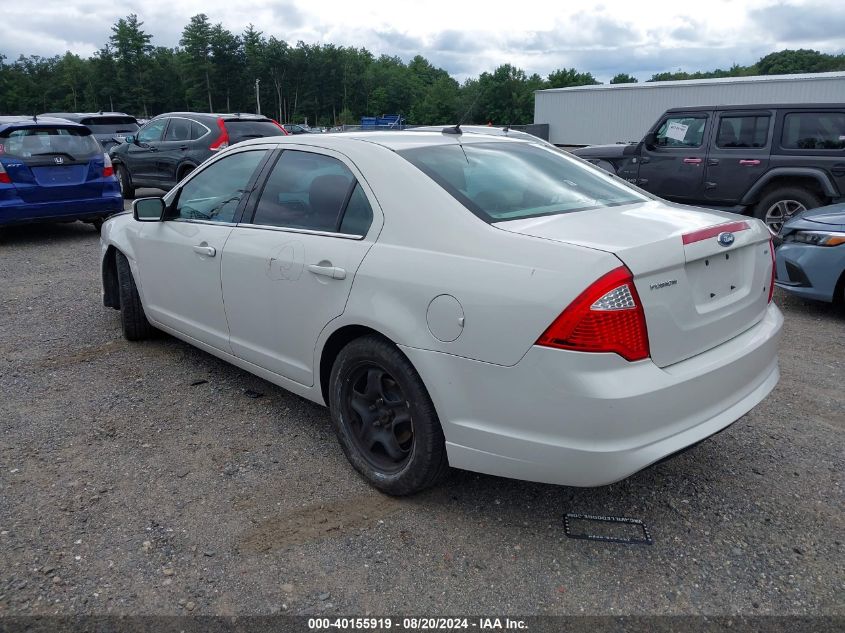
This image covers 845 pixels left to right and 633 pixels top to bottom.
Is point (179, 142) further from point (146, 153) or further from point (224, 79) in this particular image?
point (224, 79)

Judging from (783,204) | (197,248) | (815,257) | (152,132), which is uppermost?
(152,132)

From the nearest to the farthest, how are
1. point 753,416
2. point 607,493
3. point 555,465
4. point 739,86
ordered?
point 555,465, point 607,493, point 753,416, point 739,86

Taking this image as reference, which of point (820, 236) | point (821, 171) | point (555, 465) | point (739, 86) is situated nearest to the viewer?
point (555, 465)

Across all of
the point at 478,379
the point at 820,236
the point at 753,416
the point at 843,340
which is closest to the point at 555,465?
the point at 478,379

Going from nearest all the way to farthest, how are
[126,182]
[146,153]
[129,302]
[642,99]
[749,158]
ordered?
1. [129,302]
2. [749,158]
3. [146,153]
4. [126,182]
5. [642,99]

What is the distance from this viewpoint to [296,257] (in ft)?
11.0

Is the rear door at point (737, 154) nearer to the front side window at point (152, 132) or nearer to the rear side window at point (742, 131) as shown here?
the rear side window at point (742, 131)

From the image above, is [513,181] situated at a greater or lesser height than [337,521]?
greater

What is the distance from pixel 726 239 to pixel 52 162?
9062 mm

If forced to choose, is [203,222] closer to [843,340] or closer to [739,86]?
[843,340]

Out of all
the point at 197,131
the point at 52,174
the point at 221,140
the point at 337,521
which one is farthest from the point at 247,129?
the point at 337,521

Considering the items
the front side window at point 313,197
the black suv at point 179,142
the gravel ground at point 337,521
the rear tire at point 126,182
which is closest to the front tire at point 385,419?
the gravel ground at point 337,521

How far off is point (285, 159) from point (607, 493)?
7.72 ft

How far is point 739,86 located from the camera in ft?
83.8
